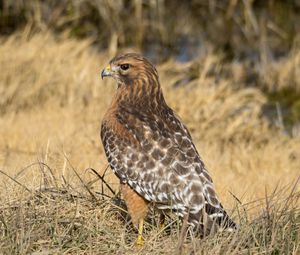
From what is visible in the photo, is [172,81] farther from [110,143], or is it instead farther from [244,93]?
[110,143]

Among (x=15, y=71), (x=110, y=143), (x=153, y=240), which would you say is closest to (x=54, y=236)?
(x=153, y=240)

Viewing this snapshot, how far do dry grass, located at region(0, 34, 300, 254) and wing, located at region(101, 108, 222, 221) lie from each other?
205 mm

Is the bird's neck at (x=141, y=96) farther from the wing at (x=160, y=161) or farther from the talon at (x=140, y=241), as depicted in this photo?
the talon at (x=140, y=241)

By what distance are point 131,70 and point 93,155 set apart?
5.93 feet

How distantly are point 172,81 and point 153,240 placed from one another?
231 inches

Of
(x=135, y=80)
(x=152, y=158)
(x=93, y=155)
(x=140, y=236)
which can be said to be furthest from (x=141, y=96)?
(x=93, y=155)

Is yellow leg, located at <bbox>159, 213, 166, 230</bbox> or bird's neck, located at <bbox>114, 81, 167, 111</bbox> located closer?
yellow leg, located at <bbox>159, 213, 166, 230</bbox>

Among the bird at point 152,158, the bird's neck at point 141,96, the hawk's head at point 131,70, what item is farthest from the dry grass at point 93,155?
the hawk's head at point 131,70

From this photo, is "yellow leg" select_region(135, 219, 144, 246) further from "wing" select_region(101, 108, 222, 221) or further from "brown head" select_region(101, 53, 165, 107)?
"brown head" select_region(101, 53, 165, 107)

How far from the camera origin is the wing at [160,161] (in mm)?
5410

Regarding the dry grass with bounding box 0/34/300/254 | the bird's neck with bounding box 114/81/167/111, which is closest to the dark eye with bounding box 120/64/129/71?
the bird's neck with bounding box 114/81/167/111

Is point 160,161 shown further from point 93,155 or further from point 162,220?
point 93,155

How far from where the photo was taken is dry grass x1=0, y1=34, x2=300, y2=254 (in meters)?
5.09

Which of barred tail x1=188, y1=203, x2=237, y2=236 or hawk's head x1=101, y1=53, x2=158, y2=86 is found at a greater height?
hawk's head x1=101, y1=53, x2=158, y2=86
